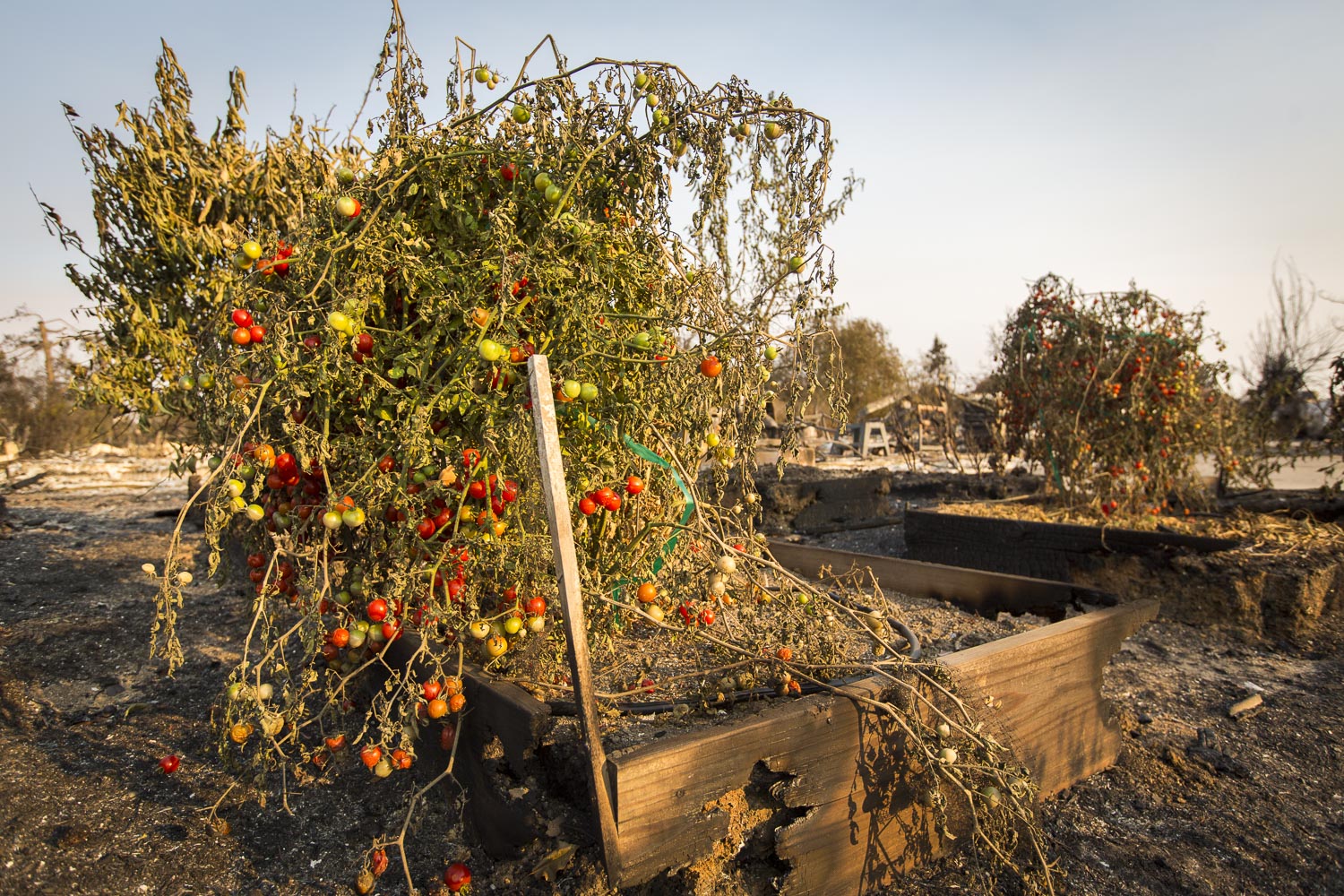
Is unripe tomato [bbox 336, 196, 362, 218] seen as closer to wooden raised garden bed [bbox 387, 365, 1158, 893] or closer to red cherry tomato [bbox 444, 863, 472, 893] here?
wooden raised garden bed [bbox 387, 365, 1158, 893]

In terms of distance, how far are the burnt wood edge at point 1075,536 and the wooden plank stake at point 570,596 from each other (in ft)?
13.0

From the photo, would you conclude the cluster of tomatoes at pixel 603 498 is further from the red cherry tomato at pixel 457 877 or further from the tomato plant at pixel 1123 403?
the tomato plant at pixel 1123 403

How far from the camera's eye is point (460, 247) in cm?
200

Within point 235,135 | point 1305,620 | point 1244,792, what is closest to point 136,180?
point 235,135

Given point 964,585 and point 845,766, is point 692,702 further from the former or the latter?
point 964,585

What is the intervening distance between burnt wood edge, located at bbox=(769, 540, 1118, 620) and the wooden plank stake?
1.50m

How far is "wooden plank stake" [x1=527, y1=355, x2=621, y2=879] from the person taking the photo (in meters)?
1.41

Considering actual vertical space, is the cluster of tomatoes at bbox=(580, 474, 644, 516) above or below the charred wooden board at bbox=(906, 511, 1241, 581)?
above

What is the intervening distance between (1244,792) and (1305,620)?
2027 millimetres

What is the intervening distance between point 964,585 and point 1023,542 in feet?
5.33

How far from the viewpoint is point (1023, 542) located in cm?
478

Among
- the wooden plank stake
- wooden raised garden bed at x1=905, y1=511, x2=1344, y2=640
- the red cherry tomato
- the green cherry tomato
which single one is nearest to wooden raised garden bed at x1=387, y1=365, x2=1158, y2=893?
the wooden plank stake

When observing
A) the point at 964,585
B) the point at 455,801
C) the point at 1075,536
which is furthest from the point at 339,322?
the point at 1075,536

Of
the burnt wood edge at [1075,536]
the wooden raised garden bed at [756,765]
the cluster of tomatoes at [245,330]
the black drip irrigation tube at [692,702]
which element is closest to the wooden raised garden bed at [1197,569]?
the burnt wood edge at [1075,536]
